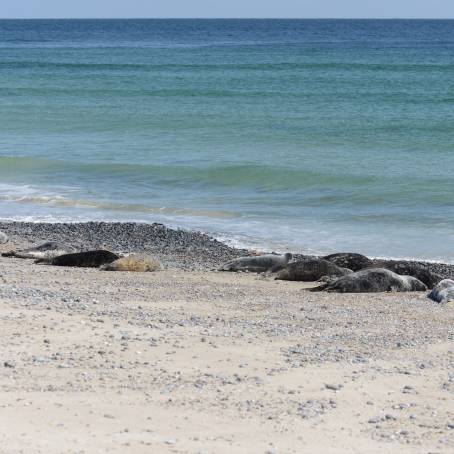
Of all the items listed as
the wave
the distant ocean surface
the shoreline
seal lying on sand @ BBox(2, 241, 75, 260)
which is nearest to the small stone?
the shoreline

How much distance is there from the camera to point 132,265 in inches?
507

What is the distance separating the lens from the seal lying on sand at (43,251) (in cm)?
1383

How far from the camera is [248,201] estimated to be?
61.8 ft

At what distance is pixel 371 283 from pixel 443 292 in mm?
970

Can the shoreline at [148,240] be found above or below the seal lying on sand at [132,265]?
below

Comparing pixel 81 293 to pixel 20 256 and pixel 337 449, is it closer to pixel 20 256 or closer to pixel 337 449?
pixel 20 256

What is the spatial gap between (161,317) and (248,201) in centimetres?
955

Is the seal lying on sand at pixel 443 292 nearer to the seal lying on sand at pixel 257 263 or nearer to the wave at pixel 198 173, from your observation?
the seal lying on sand at pixel 257 263

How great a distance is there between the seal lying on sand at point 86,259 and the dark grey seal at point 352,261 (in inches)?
119

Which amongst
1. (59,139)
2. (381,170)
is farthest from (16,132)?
(381,170)

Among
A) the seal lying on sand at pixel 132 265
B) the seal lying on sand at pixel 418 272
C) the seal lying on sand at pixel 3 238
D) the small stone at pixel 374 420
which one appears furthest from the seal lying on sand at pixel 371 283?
the seal lying on sand at pixel 3 238

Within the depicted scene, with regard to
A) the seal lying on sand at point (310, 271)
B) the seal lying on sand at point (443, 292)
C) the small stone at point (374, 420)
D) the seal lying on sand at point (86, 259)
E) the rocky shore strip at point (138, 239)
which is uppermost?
the small stone at point (374, 420)

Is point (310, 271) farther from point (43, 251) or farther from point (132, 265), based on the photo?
point (43, 251)

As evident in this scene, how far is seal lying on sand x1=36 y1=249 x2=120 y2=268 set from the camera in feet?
43.2
